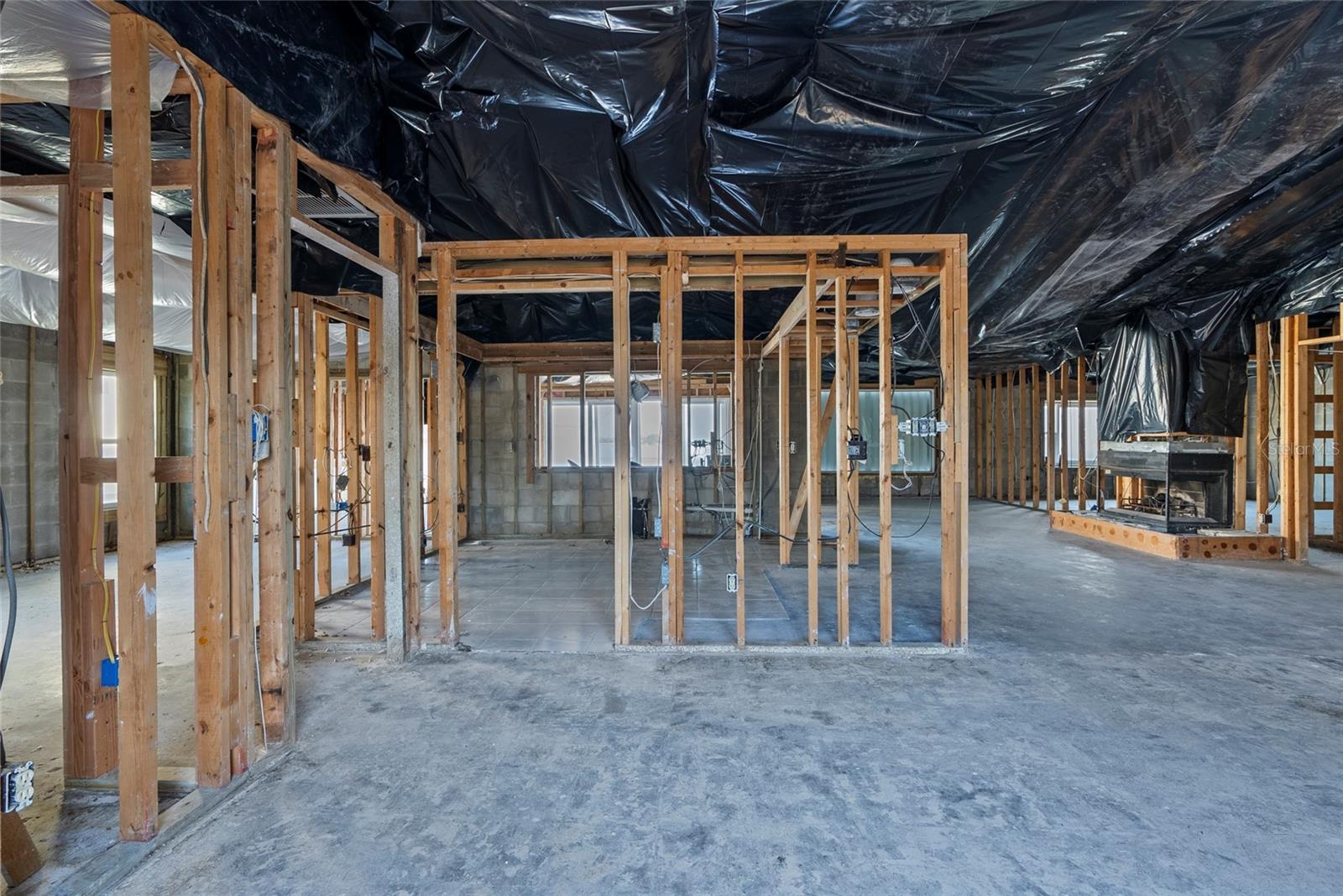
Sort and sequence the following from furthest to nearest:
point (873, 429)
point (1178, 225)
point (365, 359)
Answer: point (873, 429) < point (365, 359) < point (1178, 225)

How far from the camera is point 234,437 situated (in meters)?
2.11

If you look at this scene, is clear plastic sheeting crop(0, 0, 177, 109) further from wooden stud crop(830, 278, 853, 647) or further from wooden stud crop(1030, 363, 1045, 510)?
wooden stud crop(1030, 363, 1045, 510)

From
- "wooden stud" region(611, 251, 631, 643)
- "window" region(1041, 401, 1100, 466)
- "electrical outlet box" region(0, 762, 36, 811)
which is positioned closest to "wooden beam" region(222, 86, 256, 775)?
"electrical outlet box" region(0, 762, 36, 811)

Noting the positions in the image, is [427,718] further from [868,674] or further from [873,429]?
[873,429]

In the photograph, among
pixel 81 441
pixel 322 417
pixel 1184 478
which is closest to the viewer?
pixel 81 441

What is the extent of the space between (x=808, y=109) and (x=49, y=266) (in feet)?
16.9

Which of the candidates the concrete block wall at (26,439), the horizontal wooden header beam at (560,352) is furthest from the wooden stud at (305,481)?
the concrete block wall at (26,439)

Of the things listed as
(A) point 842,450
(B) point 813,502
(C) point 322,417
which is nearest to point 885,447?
(A) point 842,450

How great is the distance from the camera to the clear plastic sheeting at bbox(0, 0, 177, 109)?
1.77 m

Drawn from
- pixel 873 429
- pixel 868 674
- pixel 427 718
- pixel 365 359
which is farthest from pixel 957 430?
pixel 873 429

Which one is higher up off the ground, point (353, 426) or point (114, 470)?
point (353, 426)

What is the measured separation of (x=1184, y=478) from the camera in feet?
20.2

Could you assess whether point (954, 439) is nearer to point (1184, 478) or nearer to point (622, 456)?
point (622, 456)

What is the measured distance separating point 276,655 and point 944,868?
2613mm
